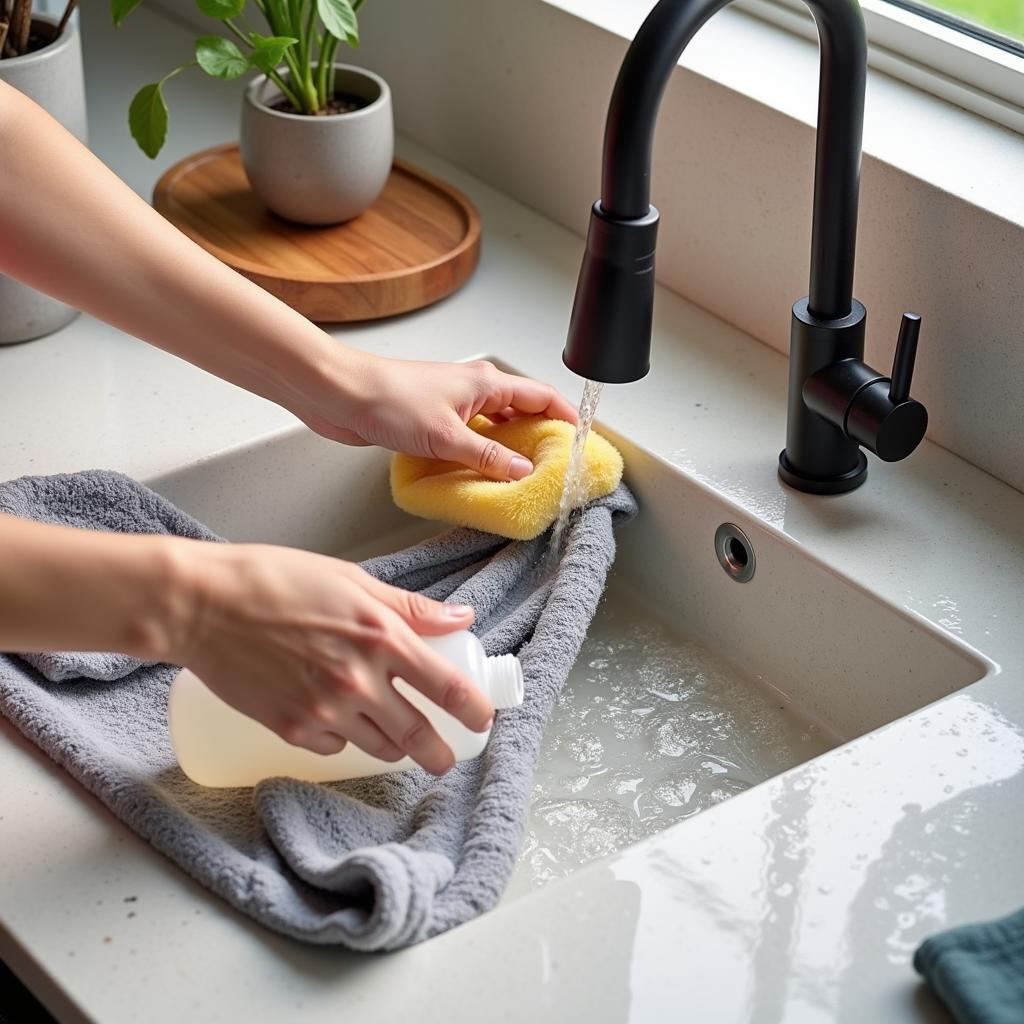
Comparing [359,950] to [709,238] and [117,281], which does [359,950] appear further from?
[709,238]

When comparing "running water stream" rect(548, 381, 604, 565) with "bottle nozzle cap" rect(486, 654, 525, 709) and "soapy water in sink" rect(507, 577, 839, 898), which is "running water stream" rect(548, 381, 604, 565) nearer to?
"soapy water in sink" rect(507, 577, 839, 898)

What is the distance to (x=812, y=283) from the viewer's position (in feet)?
3.24

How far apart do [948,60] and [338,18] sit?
19.1 inches

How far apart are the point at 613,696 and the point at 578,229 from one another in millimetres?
512

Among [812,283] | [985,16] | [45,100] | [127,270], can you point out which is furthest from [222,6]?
[985,16]

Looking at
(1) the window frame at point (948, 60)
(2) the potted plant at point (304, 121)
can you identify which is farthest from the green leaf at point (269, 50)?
(1) the window frame at point (948, 60)

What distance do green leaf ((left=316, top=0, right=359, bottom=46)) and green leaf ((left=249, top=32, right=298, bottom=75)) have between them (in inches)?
1.2

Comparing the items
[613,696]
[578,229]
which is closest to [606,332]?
[613,696]

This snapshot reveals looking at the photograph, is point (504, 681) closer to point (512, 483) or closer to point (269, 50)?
point (512, 483)

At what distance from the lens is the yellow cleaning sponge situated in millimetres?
1018

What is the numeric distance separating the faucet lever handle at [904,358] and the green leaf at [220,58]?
22.1 inches

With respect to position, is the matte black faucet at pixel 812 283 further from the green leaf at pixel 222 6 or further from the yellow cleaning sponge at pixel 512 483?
the green leaf at pixel 222 6

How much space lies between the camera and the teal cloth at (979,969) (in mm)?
649

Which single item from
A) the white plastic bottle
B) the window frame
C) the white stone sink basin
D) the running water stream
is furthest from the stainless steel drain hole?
the window frame
